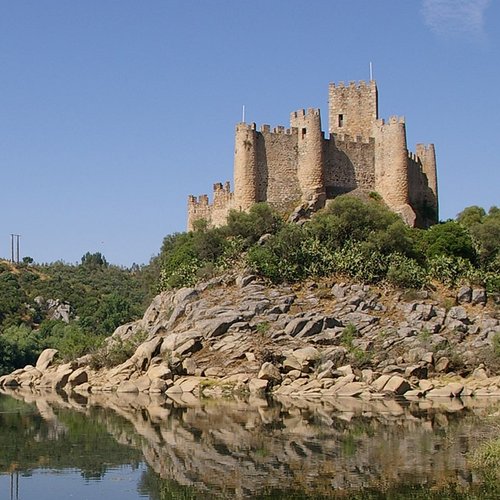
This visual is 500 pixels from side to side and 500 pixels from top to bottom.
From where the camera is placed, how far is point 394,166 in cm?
4934

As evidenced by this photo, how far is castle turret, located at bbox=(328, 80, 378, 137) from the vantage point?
50938mm

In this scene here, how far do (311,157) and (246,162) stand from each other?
11.4ft

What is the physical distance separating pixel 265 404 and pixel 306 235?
46.9ft

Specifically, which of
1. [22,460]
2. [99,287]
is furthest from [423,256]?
[99,287]

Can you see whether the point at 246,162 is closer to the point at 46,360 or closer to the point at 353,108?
the point at 353,108

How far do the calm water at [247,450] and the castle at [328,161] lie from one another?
16.0 meters

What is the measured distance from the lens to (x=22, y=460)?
23328mm

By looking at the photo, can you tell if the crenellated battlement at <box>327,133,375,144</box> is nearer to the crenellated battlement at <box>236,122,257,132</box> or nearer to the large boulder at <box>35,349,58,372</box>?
the crenellated battlement at <box>236,122,257,132</box>

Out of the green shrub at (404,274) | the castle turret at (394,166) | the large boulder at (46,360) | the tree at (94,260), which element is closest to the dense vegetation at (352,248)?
the green shrub at (404,274)

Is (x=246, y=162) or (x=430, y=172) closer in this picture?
(x=246, y=162)

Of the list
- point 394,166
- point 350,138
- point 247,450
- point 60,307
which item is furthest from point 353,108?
point 60,307

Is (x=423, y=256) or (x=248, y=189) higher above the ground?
(x=248, y=189)

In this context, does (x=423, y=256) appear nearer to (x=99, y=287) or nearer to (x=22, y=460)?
(x=22, y=460)

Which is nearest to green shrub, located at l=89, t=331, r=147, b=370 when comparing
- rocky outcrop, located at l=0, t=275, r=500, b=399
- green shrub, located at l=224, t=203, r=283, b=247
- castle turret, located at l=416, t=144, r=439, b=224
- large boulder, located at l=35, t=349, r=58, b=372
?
rocky outcrop, located at l=0, t=275, r=500, b=399
